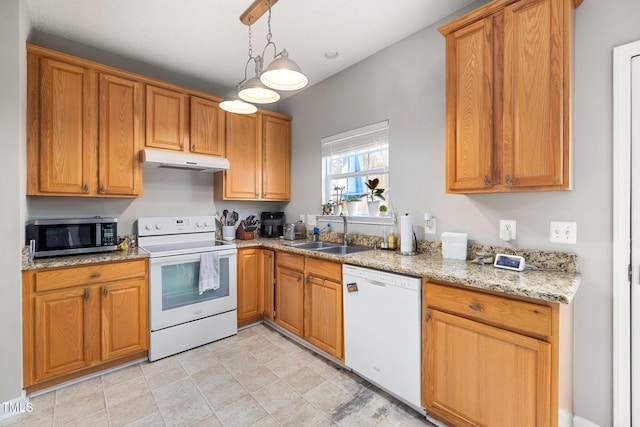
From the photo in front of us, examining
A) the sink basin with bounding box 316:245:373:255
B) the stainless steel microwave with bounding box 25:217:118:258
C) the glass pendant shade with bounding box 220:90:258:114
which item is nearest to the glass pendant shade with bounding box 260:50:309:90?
the glass pendant shade with bounding box 220:90:258:114

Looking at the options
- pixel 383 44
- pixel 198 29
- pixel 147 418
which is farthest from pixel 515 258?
pixel 198 29

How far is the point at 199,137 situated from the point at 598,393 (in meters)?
3.57

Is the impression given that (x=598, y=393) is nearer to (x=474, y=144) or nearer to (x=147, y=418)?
(x=474, y=144)

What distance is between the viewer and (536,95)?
1564mm

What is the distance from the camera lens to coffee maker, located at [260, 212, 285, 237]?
3.60 m

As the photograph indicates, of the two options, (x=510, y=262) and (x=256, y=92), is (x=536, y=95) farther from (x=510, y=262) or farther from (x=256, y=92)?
(x=256, y=92)

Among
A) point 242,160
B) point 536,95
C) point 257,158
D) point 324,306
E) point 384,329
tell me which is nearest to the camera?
point 536,95

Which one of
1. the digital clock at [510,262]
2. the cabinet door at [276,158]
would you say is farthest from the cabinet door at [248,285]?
the digital clock at [510,262]

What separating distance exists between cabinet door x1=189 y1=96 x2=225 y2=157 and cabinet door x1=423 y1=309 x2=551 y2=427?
261cm

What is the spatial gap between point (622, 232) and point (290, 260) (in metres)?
2.26

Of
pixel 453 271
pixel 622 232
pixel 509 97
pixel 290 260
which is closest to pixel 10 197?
pixel 290 260

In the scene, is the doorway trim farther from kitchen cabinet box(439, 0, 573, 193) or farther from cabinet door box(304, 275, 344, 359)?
cabinet door box(304, 275, 344, 359)

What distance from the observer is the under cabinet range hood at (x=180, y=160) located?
261 cm

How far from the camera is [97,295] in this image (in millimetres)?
2213
